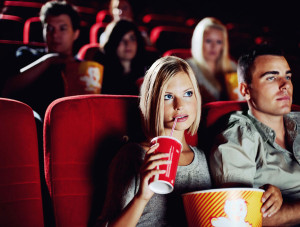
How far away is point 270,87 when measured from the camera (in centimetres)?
95

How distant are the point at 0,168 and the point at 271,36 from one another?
340 cm

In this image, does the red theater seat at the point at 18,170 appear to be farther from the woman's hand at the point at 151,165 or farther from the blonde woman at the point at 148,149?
the woman's hand at the point at 151,165

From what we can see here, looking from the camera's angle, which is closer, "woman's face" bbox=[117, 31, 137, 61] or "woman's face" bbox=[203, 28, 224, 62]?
"woman's face" bbox=[117, 31, 137, 61]

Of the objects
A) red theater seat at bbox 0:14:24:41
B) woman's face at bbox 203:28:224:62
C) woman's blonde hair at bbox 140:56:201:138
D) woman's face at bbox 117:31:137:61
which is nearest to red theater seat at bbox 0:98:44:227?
woman's blonde hair at bbox 140:56:201:138

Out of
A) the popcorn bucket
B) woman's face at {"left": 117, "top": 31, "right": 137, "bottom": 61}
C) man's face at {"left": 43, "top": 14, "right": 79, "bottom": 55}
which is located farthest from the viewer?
woman's face at {"left": 117, "top": 31, "right": 137, "bottom": 61}

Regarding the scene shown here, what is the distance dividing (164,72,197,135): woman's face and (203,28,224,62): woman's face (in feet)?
3.30

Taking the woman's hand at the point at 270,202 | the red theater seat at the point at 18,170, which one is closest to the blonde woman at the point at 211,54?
the woman's hand at the point at 270,202

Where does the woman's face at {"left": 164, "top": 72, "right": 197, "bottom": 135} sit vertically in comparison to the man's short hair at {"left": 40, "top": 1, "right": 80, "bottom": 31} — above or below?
below

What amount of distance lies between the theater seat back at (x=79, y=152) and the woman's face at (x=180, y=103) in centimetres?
14

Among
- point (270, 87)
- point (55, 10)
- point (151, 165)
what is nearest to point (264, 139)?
point (270, 87)

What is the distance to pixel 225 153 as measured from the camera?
0.82 m

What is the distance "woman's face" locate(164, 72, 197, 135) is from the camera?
2.53ft

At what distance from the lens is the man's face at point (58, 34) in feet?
4.91

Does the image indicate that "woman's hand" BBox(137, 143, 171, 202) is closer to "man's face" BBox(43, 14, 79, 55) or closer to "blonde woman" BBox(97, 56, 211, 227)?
"blonde woman" BBox(97, 56, 211, 227)
